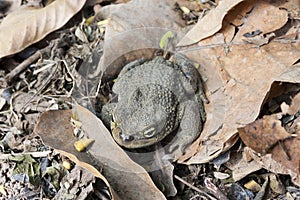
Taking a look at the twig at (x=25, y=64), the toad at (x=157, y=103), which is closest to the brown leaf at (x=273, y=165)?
the toad at (x=157, y=103)

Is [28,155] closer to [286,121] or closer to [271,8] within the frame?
[286,121]

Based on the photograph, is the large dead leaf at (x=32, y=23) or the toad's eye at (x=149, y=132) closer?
the toad's eye at (x=149, y=132)

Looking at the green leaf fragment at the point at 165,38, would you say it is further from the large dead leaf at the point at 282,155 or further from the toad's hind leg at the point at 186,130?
the large dead leaf at the point at 282,155

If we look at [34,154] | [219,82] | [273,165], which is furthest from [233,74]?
[34,154]

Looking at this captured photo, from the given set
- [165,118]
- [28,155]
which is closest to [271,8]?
[165,118]

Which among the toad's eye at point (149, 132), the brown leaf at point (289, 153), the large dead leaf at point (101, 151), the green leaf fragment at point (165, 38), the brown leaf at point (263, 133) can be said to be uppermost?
the green leaf fragment at point (165, 38)

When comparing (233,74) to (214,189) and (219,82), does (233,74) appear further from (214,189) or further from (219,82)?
(214,189)

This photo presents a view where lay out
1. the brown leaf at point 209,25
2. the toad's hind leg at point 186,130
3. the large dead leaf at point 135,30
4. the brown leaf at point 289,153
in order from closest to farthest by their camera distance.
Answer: the brown leaf at point 289,153, the toad's hind leg at point 186,130, the brown leaf at point 209,25, the large dead leaf at point 135,30
